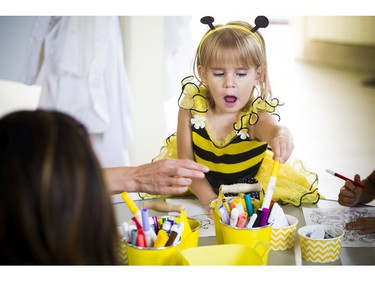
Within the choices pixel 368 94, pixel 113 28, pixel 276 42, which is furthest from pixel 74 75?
pixel 368 94

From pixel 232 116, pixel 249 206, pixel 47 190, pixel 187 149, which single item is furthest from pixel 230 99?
pixel 47 190

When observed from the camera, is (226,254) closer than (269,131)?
Yes

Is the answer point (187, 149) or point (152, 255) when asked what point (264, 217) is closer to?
point (152, 255)

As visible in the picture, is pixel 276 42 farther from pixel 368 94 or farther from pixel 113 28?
pixel 113 28

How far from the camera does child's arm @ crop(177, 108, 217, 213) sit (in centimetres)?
113

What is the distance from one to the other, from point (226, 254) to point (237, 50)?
0.42 meters

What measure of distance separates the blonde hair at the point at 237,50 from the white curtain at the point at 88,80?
0.19 meters

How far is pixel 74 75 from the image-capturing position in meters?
1.19

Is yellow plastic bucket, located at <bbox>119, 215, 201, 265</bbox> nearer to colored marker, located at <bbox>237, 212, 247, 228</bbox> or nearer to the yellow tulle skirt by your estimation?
colored marker, located at <bbox>237, 212, 247, 228</bbox>

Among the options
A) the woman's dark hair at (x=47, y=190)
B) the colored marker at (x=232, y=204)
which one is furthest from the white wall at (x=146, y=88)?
the woman's dark hair at (x=47, y=190)

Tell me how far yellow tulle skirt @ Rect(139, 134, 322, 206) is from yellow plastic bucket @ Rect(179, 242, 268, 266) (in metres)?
0.24

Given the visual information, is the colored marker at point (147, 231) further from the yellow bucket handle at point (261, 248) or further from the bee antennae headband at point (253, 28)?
the bee antennae headband at point (253, 28)

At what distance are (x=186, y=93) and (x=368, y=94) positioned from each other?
379 millimetres

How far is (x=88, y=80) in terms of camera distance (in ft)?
3.91
